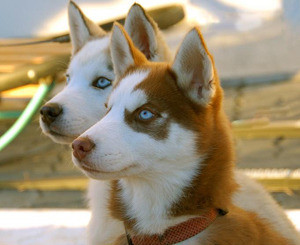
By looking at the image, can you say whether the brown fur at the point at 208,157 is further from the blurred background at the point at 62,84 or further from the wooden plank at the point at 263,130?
the wooden plank at the point at 263,130

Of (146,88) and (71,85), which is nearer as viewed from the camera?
(146,88)

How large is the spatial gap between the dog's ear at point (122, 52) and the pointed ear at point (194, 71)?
182 mm

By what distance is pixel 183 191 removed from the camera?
170 cm

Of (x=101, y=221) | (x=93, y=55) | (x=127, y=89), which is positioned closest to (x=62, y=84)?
(x=93, y=55)

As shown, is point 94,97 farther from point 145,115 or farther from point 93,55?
point 145,115

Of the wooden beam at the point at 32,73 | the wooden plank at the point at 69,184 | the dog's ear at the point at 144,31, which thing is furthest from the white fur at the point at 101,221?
the wooden plank at the point at 69,184

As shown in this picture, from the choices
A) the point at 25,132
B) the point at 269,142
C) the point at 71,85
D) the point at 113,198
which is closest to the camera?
the point at 113,198

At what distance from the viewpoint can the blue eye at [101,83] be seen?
6.98 ft

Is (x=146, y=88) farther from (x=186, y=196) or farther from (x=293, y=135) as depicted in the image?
(x=293, y=135)

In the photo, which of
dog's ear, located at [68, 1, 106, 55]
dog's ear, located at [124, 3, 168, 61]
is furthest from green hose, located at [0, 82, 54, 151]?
dog's ear, located at [124, 3, 168, 61]

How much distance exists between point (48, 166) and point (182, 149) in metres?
3.04

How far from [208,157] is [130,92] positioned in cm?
32

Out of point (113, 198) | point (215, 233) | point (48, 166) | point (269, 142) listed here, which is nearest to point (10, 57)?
point (48, 166)

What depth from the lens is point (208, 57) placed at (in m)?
1.61
